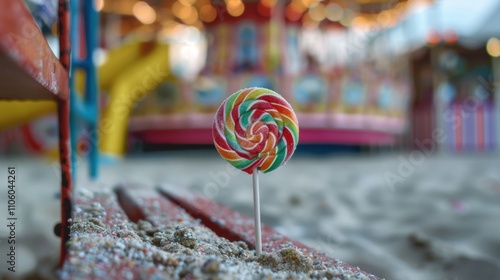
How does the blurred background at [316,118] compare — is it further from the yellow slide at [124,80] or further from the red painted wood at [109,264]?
the red painted wood at [109,264]

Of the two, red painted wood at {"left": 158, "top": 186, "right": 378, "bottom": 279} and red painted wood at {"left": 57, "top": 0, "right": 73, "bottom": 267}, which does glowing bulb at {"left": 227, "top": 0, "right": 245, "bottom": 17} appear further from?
red painted wood at {"left": 57, "top": 0, "right": 73, "bottom": 267}

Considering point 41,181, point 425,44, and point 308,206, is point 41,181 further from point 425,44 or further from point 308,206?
point 425,44

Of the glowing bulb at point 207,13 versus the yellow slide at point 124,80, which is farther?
the glowing bulb at point 207,13


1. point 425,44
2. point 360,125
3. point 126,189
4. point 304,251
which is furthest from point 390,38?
point 304,251

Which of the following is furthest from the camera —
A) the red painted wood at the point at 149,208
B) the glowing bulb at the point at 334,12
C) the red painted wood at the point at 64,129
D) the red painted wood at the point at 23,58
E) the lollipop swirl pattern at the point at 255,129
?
the glowing bulb at the point at 334,12

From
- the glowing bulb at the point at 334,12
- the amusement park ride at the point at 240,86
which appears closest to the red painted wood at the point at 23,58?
the amusement park ride at the point at 240,86

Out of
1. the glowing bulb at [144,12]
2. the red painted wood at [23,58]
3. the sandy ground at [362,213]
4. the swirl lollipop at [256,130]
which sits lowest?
the sandy ground at [362,213]
